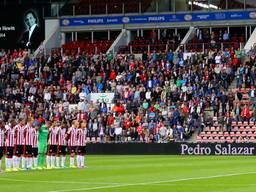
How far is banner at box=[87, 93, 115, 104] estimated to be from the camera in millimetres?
62188

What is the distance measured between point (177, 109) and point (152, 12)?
16.2m

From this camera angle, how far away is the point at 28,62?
70312 millimetres

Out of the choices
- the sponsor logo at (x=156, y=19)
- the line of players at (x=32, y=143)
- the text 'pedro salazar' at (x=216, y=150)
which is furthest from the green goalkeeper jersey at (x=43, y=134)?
the sponsor logo at (x=156, y=19)

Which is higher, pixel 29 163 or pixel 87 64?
pixel 87 64

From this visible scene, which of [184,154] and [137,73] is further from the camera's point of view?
[137,73]

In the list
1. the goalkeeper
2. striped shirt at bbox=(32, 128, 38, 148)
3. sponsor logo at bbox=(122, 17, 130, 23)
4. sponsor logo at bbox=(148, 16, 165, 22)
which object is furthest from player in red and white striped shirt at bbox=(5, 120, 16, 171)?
sponsor logo at bbox=(122, 17, 130, 23)

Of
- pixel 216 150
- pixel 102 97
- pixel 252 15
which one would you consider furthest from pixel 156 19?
pixel 216 150

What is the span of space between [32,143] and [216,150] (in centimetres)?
1710

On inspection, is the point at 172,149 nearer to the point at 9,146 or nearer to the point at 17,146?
the point at 17,146

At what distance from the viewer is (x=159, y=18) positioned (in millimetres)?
71062

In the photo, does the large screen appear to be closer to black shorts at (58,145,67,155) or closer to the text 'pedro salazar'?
the text 'pedro salazar'

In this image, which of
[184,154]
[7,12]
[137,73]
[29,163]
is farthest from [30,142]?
[7,12]

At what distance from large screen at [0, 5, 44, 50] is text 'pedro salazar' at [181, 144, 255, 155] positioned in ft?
86.3

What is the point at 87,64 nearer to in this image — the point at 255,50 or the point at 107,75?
the point at 107,75
